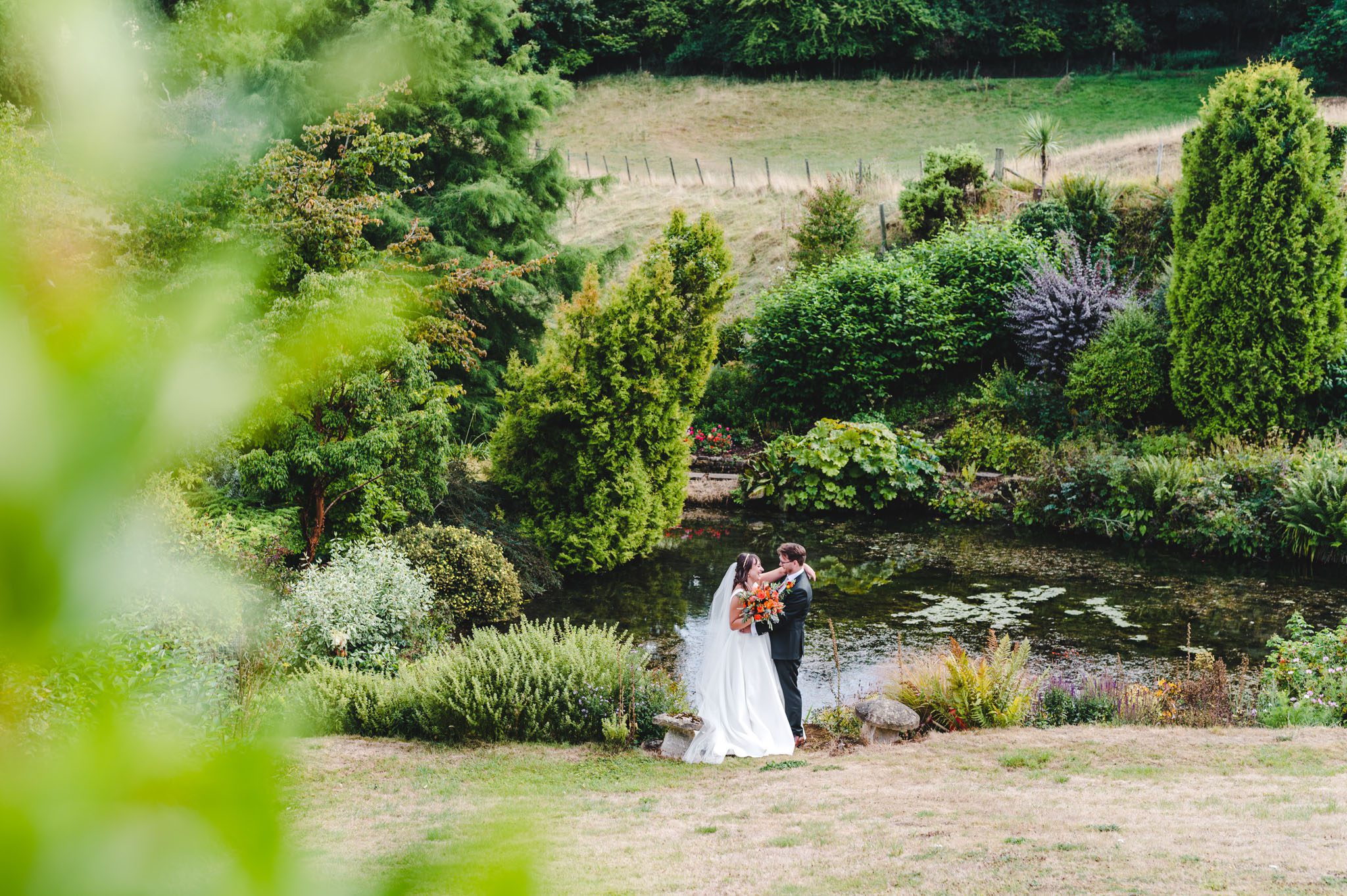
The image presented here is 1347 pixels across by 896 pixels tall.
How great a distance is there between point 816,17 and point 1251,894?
4753cm

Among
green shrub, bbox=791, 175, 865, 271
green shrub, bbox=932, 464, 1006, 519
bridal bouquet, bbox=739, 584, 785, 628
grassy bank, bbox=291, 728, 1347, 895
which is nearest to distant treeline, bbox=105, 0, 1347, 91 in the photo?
green shrub, bbox=791, 175, 865, 271

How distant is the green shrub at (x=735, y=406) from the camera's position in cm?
1981

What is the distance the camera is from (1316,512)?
499 inches

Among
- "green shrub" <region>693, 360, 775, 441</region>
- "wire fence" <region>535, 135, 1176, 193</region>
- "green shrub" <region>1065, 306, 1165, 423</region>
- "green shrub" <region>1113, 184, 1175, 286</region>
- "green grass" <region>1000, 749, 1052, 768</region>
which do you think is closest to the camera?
"green grass" <region>1000, 749, 1052, 768</region>

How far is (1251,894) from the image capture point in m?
4.38

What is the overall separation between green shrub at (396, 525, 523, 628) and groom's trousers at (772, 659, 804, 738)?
3607mm

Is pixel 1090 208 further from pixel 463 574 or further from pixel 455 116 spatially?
pixel 463 574

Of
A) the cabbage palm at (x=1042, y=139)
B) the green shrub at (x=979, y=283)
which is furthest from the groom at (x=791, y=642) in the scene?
the cabbage palm at (x=1042, y=139)

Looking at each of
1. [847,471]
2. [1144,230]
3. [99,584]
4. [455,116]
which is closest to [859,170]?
[1144,230]

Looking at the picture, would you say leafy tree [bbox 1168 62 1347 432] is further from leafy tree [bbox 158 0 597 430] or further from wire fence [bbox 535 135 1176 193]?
leafy tree [bbox 158 0 597 430]

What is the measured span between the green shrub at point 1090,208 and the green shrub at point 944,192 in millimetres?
2202

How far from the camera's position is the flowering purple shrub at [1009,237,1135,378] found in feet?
58.5

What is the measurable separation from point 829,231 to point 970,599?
43.4 feet

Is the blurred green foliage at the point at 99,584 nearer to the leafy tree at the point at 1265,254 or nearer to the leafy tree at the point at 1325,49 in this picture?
the leafy tree at the point at 1265,254
